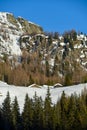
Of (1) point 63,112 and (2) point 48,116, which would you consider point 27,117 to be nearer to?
(2) point 48,116

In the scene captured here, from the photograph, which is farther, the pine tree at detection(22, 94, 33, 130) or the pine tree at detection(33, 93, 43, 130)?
the pine tree at detection(22, 94, 33, 130)

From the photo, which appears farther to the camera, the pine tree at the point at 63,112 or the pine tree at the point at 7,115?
the pine tree at the point at 7,115

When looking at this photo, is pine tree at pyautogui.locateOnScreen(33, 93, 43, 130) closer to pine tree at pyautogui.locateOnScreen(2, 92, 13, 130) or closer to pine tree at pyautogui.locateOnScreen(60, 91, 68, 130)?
pine tree at pyautogui.locateOnScreen(60, 91, 68, 130)

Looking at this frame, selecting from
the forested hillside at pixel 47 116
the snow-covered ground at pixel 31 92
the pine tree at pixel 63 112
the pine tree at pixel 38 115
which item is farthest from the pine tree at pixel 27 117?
the snow-covered ground at pixel 31 92

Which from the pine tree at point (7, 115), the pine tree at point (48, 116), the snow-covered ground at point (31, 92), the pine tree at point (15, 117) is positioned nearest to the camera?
the pine tree at point (48, 116)

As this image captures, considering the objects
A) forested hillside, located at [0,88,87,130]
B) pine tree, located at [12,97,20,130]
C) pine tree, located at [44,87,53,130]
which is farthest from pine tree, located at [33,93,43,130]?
pine tree, located at [12,97,20,130]

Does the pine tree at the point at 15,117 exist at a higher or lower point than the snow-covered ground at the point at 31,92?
lower

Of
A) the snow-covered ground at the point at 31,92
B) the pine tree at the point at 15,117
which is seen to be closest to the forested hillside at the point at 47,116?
the pine tree at the point at 15,117

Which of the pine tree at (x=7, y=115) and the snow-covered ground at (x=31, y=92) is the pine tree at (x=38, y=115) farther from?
the snow-covered ground at (x=31, y=92)

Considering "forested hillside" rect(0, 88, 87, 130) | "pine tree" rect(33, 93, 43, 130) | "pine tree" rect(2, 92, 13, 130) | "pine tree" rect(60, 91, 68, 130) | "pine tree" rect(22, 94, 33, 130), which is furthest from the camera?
"pine tree" rect(2, 92, 13, 130)

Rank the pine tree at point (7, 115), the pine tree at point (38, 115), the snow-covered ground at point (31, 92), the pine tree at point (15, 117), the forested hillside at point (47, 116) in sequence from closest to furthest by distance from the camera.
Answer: the forested hillside at point (47, 116) < the pine tree at point (38, 115) < the pine tree at point (15, 117) < the pine tree at point (7, 115) < the snow-covered ground at point (31, 92)

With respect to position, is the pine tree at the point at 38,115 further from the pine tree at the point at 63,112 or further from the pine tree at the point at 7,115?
the pine tree at the point at 7,115

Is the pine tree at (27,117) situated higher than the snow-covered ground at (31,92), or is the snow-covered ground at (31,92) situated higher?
the snow-covered ground at (31,92)

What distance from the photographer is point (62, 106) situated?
9819 centimetres
